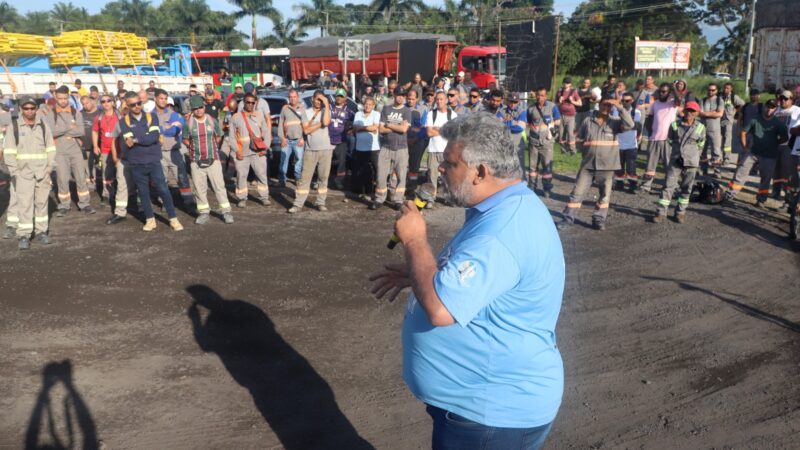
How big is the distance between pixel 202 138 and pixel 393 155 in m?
3.13

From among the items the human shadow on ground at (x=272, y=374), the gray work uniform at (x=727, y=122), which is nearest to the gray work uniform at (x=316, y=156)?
the human shadow on ground at (x=272, y=374)

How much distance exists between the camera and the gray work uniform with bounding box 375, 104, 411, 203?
10781mm

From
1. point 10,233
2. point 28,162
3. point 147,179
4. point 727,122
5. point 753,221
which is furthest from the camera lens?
point 727,122

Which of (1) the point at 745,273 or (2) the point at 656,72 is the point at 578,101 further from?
(2) the point at 656,72

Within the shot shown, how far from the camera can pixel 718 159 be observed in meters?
13.8

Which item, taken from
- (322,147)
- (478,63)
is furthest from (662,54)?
(322,147)

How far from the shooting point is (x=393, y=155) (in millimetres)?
10883

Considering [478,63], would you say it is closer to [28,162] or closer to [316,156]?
[316,156]

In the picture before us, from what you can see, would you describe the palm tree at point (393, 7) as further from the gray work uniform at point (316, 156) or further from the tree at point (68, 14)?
the gray work uniform at point (316, 156)

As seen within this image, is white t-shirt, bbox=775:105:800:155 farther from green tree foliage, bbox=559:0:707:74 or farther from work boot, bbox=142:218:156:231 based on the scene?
green tree foliage, bbox=559:0:707:74

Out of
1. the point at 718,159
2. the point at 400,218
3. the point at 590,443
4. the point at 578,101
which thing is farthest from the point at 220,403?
the point at 578,101

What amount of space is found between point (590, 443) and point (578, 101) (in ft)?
45.3

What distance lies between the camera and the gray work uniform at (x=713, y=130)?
A: 43.3 ft

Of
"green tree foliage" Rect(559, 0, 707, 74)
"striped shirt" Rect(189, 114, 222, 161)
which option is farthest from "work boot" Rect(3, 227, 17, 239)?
"green tree foliage" Rect(559, 0, 707, 74)
